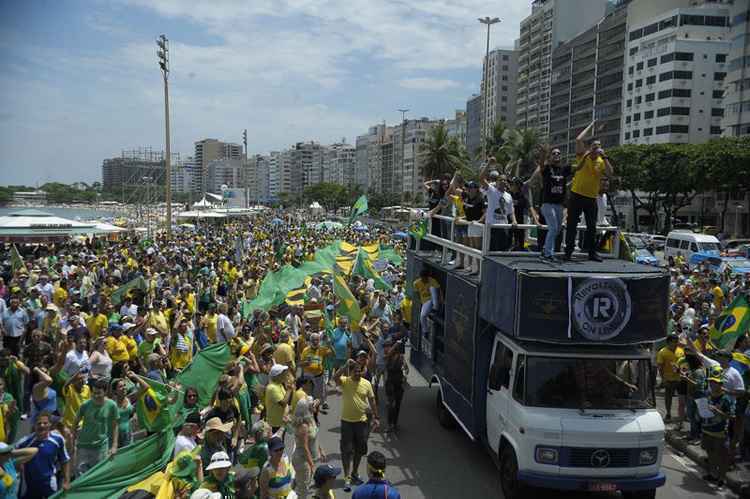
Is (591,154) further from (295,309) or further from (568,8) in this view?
(568,8)

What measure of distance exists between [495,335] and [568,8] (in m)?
116

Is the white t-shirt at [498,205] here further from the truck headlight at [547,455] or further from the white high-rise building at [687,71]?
the white high-rise building at [687,71]

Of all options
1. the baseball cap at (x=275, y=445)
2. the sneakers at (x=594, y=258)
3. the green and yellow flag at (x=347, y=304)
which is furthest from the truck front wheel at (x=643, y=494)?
the green and yellow flag at (x=347, y=304)

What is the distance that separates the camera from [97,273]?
20.1 m

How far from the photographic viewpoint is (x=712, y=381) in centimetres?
830

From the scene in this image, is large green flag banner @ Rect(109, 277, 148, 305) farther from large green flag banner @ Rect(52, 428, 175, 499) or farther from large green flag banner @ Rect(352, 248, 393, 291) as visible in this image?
large green flag banner @ Rect(52, 428, 175, 499)

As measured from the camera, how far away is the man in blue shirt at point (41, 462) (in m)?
5.83

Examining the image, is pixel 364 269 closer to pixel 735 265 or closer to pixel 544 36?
pixel 735 265

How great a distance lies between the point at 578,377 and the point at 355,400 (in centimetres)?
270

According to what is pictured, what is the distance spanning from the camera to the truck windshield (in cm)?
688

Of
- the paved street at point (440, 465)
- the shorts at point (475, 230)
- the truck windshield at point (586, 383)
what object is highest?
the shorts at point (475, 230)

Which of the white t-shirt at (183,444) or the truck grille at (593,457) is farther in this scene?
the truck grille at (593,457)

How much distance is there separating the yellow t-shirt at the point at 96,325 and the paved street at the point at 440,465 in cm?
446

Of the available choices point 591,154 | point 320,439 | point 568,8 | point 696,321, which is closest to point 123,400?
point 320,439
